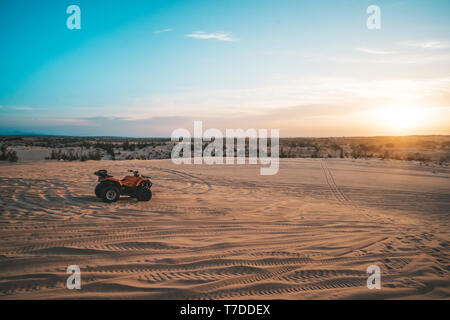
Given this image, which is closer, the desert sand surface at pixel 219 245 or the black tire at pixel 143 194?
the desert sand surface at pixel 219 245

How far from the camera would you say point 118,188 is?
716 cm

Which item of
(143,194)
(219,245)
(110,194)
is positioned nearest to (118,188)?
(110,194)

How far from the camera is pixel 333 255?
4227 millimetres

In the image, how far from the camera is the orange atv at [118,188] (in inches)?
276

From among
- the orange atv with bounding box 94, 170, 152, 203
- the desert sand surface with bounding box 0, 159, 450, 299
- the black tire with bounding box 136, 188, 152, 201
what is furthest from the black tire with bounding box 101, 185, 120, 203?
the black tire with bounding box 136, 188, 152, 201

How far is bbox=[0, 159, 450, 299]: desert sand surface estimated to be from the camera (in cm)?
326

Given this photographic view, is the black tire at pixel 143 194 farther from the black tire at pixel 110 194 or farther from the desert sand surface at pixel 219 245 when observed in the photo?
the black tire at pixel 110 194

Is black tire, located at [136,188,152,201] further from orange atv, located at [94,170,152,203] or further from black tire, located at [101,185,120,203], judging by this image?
black tire, located at [101,185,120,203]

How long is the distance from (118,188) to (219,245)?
3.95 meters

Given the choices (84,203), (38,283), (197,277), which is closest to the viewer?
(38,283)

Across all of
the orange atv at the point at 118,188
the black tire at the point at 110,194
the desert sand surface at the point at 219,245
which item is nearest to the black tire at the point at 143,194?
the orange atv at the point at 118,188
